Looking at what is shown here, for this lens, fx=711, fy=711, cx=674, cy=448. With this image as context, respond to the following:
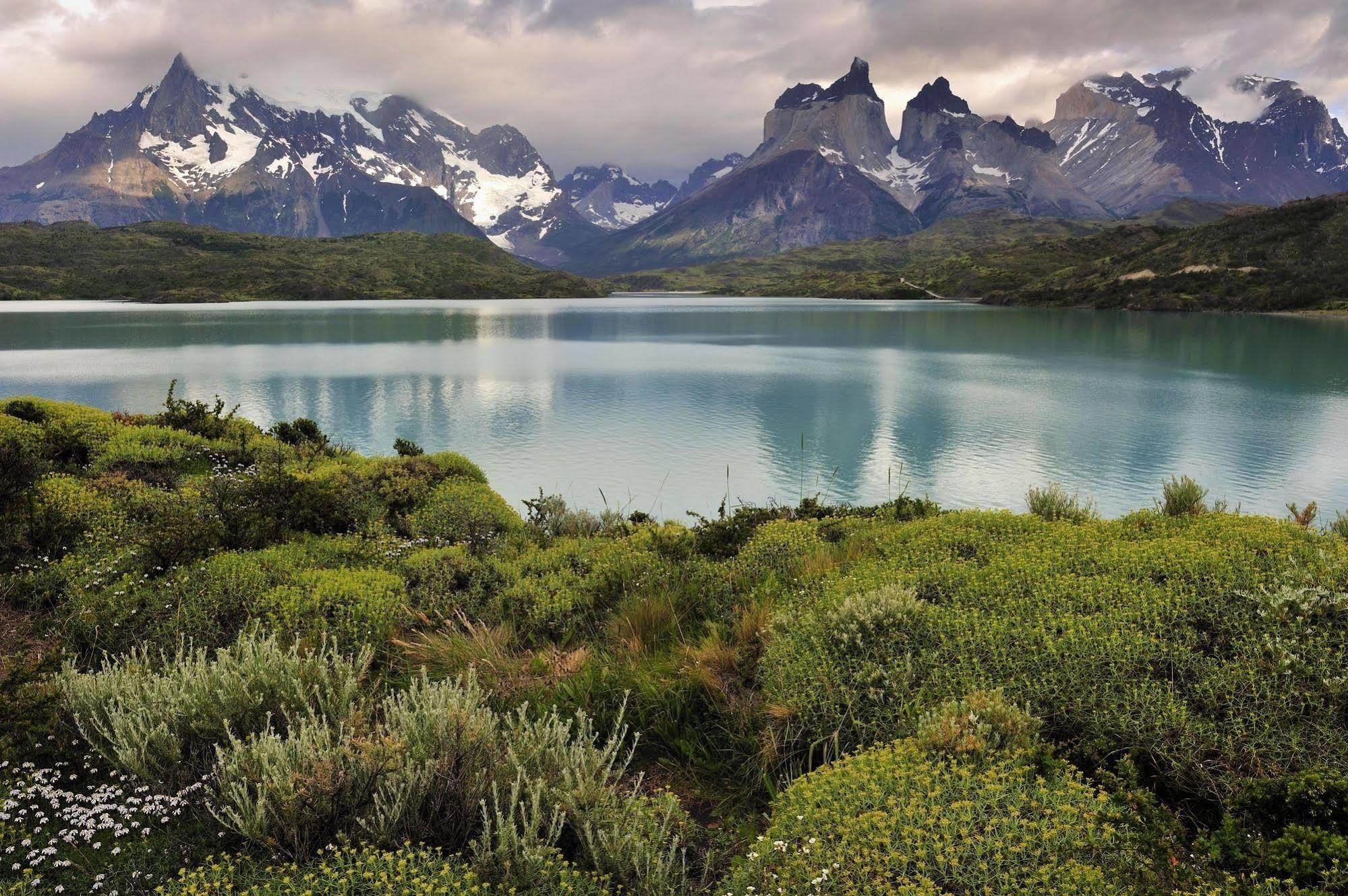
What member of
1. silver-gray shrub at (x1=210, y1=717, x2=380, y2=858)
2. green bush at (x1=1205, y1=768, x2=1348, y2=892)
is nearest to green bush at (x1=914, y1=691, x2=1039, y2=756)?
green bush at (x1=1205, y1=768, x2=1348, y2=892)

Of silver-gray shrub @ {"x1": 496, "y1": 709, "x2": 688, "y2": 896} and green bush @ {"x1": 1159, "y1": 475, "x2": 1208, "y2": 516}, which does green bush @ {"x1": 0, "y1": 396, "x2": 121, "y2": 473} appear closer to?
silver-gray shrub @ {"x1": 496, "y1": 709, "x2": 688, "y2": 896}

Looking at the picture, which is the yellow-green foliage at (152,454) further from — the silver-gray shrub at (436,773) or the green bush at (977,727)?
the green bush at (977,727)

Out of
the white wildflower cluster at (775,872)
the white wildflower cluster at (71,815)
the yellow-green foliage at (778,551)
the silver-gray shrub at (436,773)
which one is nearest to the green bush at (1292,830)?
the white wildflower cluster at (775,872)

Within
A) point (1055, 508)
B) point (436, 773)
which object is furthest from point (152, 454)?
Result: point (1055, 508)

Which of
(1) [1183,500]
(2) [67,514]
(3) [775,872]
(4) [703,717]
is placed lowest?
(4) [703,717]

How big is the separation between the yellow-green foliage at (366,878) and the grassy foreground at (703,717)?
4 cm

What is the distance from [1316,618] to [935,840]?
481 centimetres

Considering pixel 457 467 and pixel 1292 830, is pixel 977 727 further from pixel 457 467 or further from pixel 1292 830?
pixel 457 467

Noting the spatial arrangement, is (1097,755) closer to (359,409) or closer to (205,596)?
(205,596)

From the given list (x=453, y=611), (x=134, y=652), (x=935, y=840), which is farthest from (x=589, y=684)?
(x=134, y=652)

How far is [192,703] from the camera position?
20.6 ft

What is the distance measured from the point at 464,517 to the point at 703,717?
28.4 ft

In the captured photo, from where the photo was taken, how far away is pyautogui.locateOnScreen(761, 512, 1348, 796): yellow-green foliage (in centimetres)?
561

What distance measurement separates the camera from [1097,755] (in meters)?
5.63
